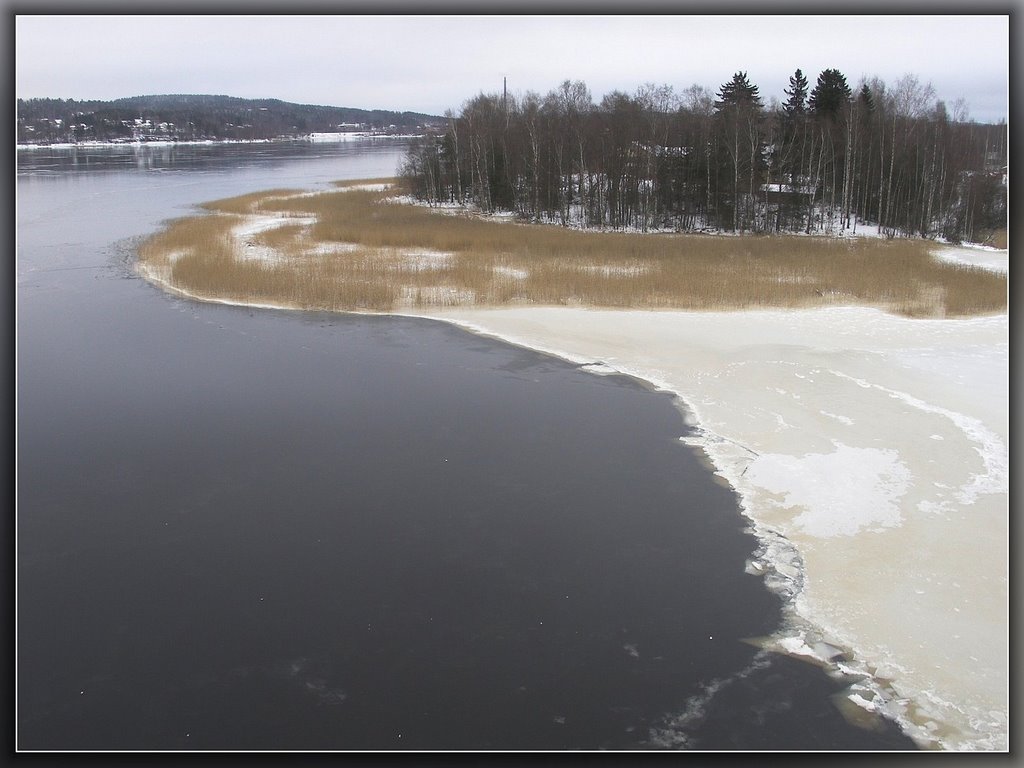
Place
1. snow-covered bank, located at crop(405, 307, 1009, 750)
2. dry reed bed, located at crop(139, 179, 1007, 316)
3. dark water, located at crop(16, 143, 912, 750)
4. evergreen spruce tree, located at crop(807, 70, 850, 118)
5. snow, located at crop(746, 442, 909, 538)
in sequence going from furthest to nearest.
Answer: evergreen spruce tree, located at crop(807, 70, 850, 118) → dry reed bed, located at crop(139, 179, 1007, 316) → snow, located at crop(746, 442, 909, 538) → snow-covered bank, located at crop(405, 307, 1009, 750) → dark water, located at crop(16, 143, 912, 750)

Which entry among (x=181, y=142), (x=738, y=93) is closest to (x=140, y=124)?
(x=181, y=142)

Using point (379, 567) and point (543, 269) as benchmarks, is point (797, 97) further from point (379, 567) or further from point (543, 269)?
point (379, 567)

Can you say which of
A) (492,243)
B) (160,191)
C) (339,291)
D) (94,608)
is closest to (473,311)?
(339,291)

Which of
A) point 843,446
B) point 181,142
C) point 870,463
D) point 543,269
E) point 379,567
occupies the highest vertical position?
point 181,142

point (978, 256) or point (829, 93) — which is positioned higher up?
point (829, 93)

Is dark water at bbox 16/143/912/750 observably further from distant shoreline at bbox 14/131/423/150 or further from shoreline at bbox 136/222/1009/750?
distant shoreline at bbox 14/131/423/150

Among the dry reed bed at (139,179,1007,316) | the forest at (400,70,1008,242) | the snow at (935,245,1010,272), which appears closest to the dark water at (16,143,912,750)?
the dry reed bed at (139,179,1007,316)

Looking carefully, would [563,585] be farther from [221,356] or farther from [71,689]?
[221,356]
